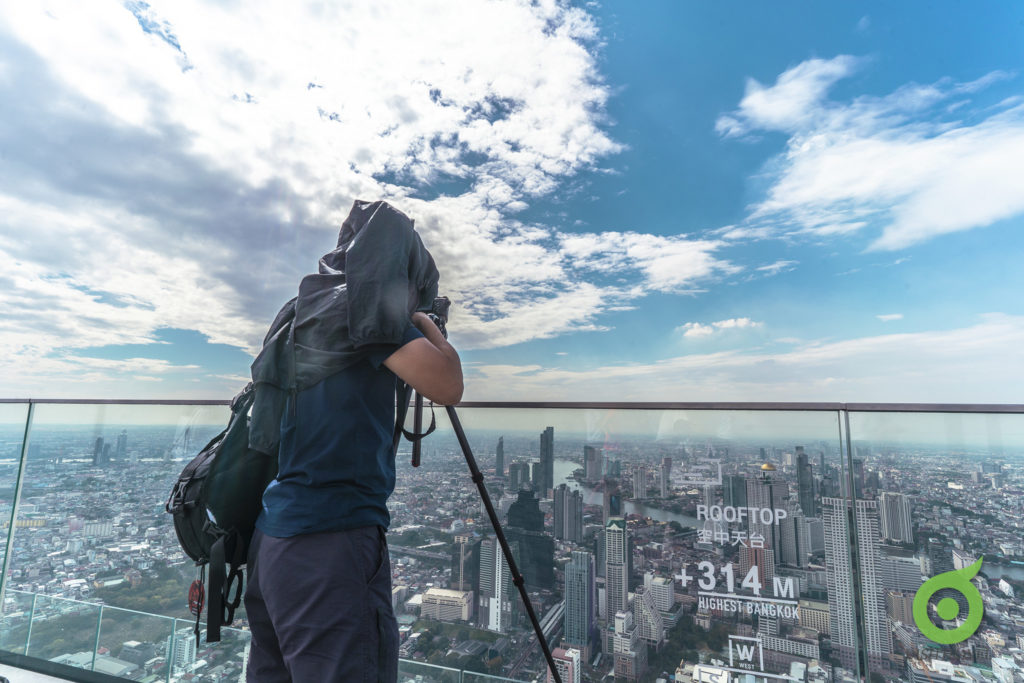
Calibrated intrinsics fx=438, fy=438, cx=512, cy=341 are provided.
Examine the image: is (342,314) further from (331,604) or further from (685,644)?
(685,644)

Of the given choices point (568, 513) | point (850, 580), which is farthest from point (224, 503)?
point (850, 580)

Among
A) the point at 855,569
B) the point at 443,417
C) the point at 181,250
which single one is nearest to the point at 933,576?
the point at 855,569

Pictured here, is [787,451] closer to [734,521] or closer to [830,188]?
[734,521]

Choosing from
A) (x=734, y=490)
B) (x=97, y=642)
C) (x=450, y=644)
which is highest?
(x=734, y=490)

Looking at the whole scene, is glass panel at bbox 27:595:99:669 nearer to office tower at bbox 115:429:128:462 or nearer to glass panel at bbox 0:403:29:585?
glass panel at bbox 0:403:29:585

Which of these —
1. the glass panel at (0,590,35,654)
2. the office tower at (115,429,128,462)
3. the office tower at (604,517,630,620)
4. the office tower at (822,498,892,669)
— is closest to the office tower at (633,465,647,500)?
the office tower at (604,517,630,620)
